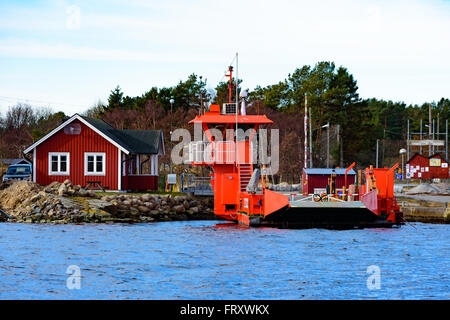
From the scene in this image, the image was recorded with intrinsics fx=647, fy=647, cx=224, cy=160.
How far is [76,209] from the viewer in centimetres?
3638

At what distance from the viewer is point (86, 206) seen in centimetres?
3694

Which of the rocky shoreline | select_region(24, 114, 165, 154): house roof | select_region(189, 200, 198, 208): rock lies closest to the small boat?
the rocky shoreline

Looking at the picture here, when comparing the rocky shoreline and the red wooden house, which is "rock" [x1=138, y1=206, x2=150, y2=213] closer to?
the rocky shoreline

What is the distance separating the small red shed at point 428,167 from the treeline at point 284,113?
9.50 meters

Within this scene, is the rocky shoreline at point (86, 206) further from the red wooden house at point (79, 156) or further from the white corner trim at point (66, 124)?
the white corner trim at point (66, 124)

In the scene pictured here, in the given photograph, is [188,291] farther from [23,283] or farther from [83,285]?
[23,283]

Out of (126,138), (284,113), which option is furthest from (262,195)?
(284,113)

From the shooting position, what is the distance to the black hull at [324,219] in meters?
28.8

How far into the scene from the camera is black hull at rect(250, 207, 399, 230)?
1134 inches

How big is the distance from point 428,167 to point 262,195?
42.4 metres

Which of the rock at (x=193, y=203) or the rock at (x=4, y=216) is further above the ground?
the rock at (x=193, y=203)

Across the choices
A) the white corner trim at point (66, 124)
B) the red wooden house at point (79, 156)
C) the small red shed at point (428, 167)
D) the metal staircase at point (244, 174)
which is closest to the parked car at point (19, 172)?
the red wooden house at point (79, 156)

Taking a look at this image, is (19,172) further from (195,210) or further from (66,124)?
(195,210)
